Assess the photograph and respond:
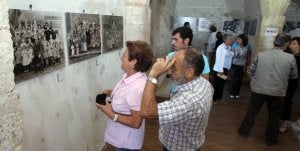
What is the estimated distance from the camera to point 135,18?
12.5 ft

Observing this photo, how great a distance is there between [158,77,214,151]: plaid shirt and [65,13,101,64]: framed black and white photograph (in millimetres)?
1101

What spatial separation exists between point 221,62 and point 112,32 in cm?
268

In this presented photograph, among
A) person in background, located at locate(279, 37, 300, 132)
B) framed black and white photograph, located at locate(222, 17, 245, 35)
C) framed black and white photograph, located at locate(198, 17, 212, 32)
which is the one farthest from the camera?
framed black and white photograph, located at locate(198, 17, 212, 32)

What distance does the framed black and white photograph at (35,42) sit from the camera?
5.21 ft

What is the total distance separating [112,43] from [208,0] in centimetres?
852

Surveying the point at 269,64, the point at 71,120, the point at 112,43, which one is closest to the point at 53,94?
the point at 71,120

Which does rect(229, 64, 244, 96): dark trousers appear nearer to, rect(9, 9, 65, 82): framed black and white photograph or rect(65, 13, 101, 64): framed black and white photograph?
rect(65, 13, 101, 64): framed black and white photograph

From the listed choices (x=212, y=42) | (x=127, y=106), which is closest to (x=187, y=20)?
(x=212, y=42)

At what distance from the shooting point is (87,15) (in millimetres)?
2525

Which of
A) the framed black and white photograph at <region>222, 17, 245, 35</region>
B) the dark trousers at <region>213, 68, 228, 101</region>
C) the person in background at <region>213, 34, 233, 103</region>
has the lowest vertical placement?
the dark trousers at <region>213, 68, 228, 101</region>

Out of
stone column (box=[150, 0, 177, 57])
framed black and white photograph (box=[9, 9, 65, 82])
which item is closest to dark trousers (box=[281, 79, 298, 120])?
framed black and white photograph (box=[9, 9, 65, 82])

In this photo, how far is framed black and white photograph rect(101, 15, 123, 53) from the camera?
9.86ft

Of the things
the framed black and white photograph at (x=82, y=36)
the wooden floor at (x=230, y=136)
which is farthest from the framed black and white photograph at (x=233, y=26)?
the framed black and white photograph at (x=82, y=36)

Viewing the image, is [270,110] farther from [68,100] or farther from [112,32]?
[68,100]
